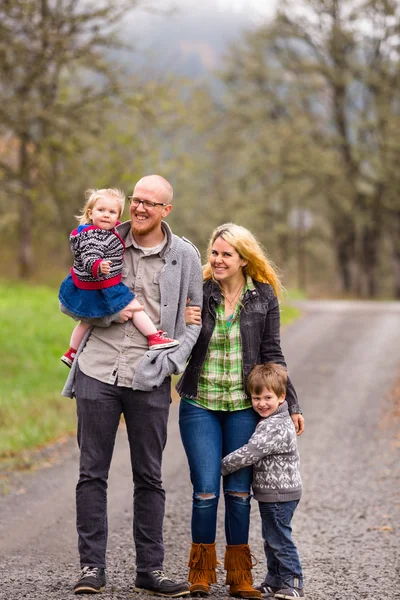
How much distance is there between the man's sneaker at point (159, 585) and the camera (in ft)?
14.4

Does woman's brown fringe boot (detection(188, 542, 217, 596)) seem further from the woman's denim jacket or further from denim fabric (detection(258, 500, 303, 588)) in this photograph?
the woman's denim jacket

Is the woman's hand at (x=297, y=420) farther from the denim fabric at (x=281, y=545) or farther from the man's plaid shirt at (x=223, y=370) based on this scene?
the denim fabric at (x=281, y=545)

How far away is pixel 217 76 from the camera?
37156 millimetres

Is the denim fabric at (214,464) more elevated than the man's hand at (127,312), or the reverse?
the man's hand at (127,312)

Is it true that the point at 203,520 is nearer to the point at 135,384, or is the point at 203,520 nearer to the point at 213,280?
the point at 135,384

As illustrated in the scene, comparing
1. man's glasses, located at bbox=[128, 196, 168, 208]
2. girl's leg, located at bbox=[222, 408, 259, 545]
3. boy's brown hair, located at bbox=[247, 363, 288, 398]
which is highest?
man's glasses, located at bbox=[128, 196, 168, 208]

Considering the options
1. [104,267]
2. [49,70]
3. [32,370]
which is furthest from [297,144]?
[104,267]

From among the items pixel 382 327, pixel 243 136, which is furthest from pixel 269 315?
pixel 243 136

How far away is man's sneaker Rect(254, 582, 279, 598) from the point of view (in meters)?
4.50

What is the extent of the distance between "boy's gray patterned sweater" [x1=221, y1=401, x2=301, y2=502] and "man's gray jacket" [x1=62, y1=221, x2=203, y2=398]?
0.53 meters

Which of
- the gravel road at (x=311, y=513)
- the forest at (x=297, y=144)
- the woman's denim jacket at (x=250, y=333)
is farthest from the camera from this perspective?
the forest at (x=297, y=144)

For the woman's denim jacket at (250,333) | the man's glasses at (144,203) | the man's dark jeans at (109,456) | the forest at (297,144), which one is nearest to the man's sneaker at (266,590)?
the man's dark jeans at (109,456)

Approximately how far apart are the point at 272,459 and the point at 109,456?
850mm

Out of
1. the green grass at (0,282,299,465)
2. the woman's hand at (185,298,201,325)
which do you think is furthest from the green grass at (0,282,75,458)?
the woman's hand at (185,298,201,325)
